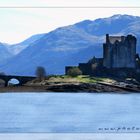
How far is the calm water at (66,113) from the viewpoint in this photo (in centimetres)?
1456

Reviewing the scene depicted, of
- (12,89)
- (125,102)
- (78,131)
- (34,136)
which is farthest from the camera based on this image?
(125,102)

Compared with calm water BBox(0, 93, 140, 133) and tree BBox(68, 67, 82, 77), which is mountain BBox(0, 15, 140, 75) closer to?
tree BBox(68, 67, 82, 77)

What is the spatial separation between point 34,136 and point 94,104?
14.1m

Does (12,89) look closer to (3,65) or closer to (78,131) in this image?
(3,65)

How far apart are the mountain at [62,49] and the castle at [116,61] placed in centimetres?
30

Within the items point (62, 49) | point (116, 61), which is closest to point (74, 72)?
point (116, 61)

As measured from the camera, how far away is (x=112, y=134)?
1241cm

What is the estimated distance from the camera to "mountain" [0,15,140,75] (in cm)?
1872

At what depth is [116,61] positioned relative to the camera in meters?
17.9

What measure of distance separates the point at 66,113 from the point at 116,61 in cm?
315

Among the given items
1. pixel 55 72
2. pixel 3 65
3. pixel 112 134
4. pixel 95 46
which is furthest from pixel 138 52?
pixel 112 134

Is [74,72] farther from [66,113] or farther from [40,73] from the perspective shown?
[66,113]

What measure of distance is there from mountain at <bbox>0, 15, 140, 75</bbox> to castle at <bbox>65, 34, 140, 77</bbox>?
11.9 inches

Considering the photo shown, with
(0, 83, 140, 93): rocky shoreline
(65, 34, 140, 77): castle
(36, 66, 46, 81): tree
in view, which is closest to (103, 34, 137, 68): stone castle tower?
(65, 34, 140, 77): castle
